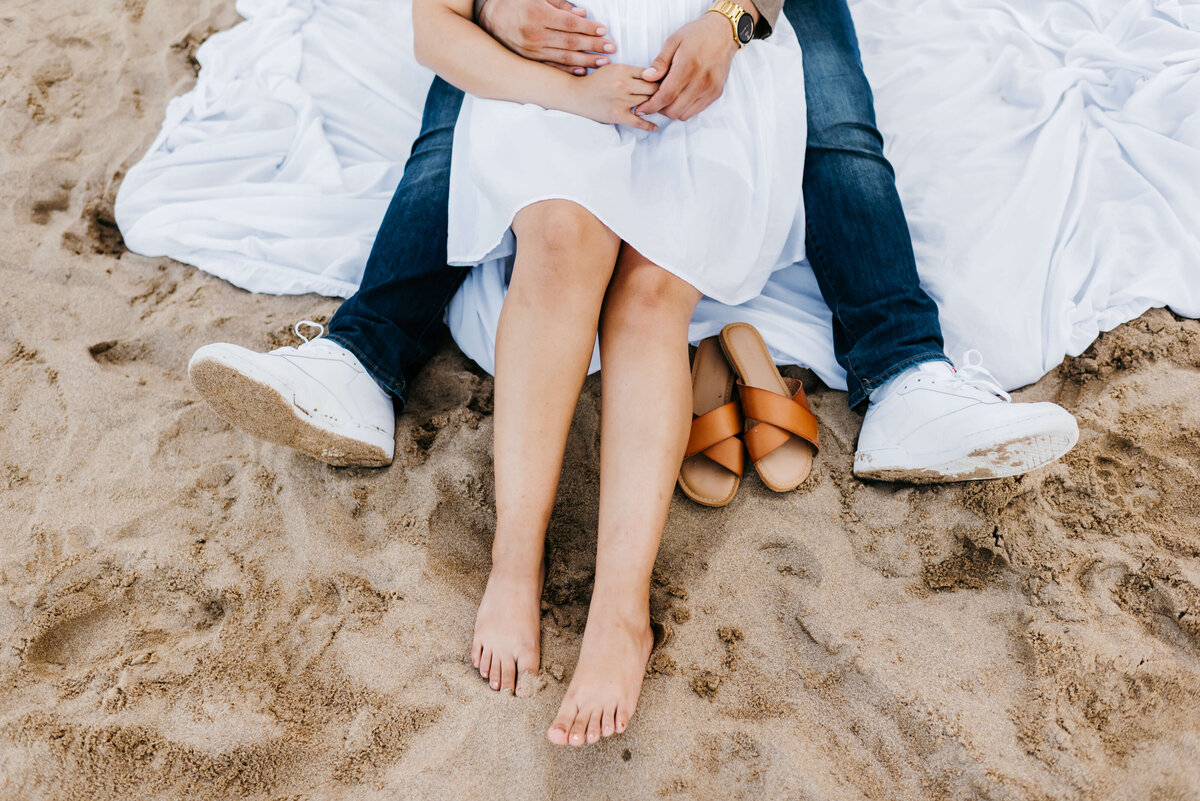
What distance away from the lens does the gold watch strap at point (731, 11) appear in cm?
127

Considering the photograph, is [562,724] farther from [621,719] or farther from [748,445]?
[748,445]

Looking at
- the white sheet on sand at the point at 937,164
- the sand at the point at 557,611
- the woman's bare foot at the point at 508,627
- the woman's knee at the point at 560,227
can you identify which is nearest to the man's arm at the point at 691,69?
the woman's knee at the point at 560,227

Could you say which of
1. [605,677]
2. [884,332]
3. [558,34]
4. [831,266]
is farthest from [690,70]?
[605,677]

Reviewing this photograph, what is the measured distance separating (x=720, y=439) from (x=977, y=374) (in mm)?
543

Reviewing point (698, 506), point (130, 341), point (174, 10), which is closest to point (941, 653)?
point (698, 506)

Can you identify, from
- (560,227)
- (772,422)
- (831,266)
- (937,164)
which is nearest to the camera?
(560,227)

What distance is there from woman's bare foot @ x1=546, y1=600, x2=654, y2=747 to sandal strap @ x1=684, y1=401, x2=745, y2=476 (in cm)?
35

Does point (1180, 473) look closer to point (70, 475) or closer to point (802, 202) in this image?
point (802, 202)

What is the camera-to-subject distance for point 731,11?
1.28 m

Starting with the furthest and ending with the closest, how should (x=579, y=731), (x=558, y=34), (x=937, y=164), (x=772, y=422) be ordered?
(x=937, y=164)
(x=772, y=422)
(x=558, y=34)
(x=579, y=731)

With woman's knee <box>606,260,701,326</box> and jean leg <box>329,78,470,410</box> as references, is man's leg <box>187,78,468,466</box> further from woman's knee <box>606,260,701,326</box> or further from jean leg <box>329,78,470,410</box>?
woman's knee <box>606,260,701,326</box>

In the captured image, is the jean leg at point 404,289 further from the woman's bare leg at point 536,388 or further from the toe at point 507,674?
the toe at point 507,674

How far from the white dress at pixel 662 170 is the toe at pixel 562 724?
69cm

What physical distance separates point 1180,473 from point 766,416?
2.41ft
